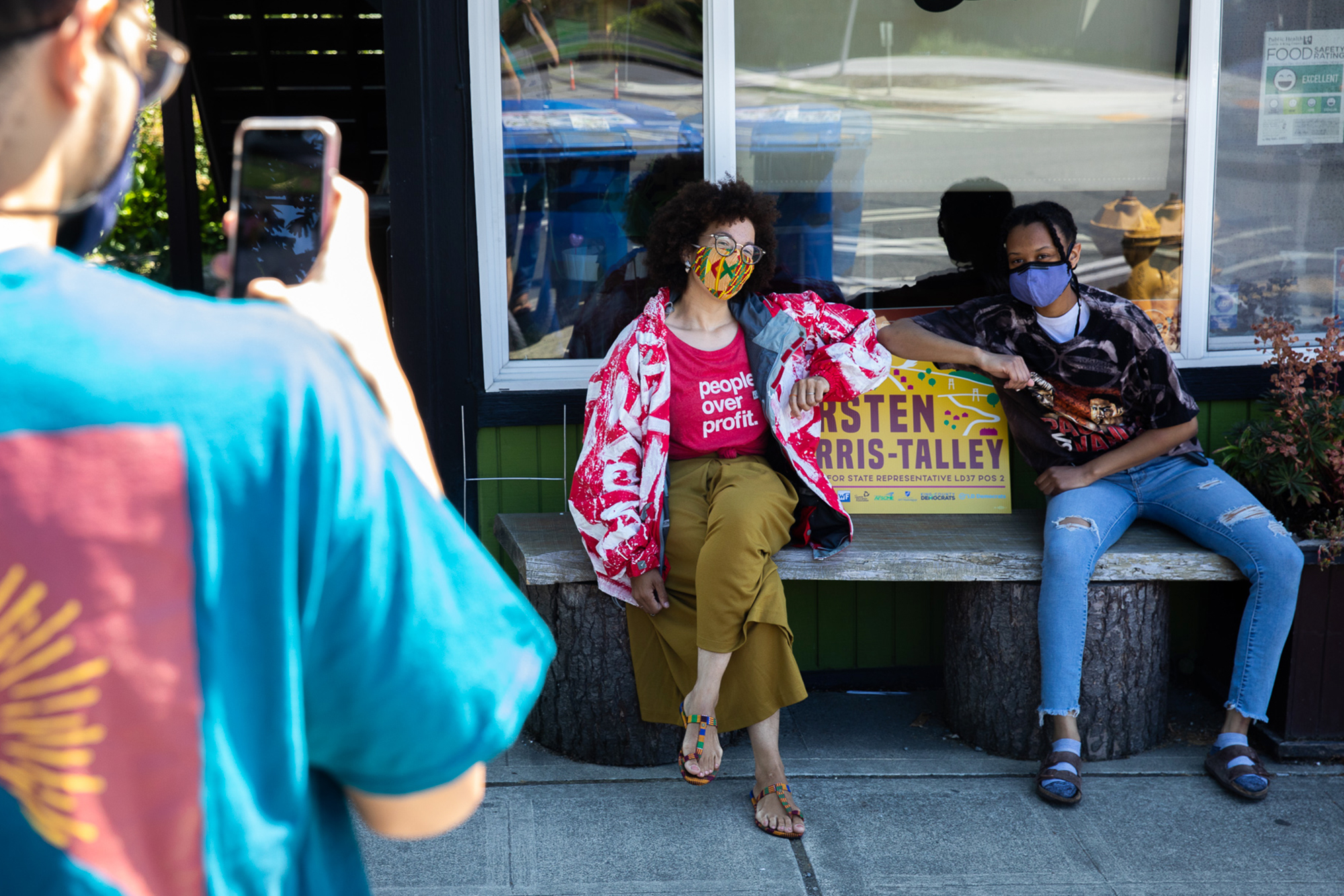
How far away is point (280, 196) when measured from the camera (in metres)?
0.89

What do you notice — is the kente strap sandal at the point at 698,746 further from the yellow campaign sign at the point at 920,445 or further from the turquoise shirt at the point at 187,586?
the turquoise shirt at the point at 187,586

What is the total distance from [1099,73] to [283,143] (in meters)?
4.24

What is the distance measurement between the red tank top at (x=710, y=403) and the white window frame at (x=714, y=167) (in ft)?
2.10

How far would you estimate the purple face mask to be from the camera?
346 centimetres

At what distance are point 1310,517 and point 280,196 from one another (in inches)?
133

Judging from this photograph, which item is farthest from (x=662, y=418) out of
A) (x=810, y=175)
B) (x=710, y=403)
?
(x=810, y=175)

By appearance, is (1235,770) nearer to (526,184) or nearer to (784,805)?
(784,805)

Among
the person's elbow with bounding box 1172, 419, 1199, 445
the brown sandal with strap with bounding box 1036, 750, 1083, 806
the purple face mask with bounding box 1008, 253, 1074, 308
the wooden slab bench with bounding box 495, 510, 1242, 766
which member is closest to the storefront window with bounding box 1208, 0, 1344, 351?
the person's elbow with bounding box 1172, 419, 1199, 445

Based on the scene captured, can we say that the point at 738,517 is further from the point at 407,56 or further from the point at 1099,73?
the point at 1099,73

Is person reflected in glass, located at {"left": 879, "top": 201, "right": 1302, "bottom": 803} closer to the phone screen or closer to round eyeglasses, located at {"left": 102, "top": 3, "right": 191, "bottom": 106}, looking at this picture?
the phone screen

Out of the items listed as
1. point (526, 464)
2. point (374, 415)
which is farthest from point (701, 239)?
point (374, 415)

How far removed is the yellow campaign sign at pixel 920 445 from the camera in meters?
3.84

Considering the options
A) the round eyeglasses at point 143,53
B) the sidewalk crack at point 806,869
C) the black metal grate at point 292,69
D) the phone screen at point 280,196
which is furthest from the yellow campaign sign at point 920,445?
the black metal grate at point 292,69

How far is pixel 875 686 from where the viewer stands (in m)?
4.08
